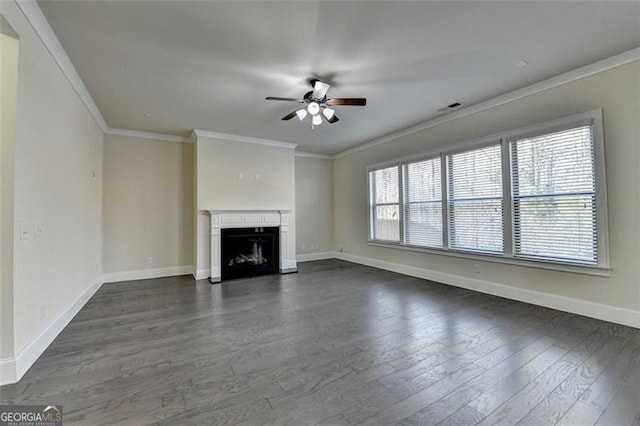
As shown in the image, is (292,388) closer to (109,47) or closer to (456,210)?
(109,47)

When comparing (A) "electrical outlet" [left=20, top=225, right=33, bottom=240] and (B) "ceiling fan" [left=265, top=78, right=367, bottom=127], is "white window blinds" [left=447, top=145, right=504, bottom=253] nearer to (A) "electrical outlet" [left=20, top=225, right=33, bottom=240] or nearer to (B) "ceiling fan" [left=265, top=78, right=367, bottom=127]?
(B) "ceiling fan" [left=265, top=78, right=367, bottom=127]

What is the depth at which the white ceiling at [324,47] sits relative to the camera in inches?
87.0

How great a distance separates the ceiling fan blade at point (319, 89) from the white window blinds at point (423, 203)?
Result: 2594mm

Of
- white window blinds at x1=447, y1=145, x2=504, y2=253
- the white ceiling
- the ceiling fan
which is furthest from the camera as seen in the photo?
white window blinds at x1=447, y1=145, x2=504, y2=253

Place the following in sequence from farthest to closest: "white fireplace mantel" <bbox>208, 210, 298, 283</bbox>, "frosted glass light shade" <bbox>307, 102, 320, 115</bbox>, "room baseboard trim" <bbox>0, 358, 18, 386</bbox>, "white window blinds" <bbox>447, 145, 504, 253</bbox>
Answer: "white fireplace mantel" <bbox>208, 210, 298, 283</bbox> → "white window blinds" <bbox>447, 145, 504, 253</bbox> → "frosted glass light shade" <bbox>307, 102, 320, 115</bbox> → "room baseboard trim" <bbox>0, 358, 18, 386</bbox>

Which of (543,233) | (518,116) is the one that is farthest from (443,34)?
(543,233)

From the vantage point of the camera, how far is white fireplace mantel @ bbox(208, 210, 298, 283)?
5.09 metres

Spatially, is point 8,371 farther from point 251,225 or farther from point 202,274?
point 251,225

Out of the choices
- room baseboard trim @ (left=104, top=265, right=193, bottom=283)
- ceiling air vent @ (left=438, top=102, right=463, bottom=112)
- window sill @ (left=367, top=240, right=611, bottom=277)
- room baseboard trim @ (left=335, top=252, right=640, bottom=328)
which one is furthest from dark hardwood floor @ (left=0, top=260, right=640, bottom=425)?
ceiling air vent @ (left=438, top=102, right=463, bottom=112)

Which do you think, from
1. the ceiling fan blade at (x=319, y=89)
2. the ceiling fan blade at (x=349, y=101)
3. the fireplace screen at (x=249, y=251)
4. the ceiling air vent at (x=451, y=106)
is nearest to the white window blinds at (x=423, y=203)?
the ceiling air vent at (x=451, y=106)

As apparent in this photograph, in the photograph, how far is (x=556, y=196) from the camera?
132 inches

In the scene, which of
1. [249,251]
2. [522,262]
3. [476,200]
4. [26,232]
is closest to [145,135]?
[249,251]

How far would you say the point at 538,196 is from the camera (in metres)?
3.52

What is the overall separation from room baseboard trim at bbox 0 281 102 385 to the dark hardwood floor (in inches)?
2.7
